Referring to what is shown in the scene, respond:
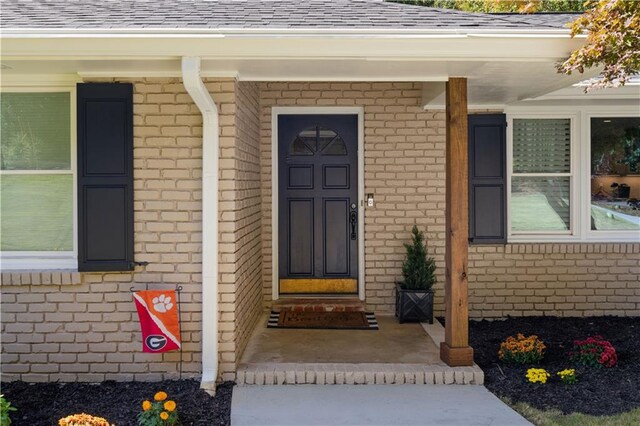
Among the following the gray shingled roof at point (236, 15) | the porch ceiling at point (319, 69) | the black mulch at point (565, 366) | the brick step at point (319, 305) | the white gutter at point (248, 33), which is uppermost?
the gray shingled roof at point (236, 15)

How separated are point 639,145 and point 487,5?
11553 mm

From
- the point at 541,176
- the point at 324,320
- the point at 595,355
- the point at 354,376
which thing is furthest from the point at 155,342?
the point at 541,176

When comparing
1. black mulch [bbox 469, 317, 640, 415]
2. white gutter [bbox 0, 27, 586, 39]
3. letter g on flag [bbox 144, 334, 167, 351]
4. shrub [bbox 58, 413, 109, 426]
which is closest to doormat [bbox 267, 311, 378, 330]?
black mulch [bbox 469, 317, 640, 415]

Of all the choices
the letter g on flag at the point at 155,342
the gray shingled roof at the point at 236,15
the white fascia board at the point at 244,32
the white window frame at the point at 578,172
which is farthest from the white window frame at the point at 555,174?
the letter g on flag at the point at 155,342

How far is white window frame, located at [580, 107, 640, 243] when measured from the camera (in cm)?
712

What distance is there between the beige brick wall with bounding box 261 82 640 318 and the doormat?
0.34m

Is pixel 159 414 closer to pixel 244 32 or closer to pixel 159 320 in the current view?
pixel 159 320

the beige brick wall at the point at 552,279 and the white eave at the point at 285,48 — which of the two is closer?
the white eave at the point at 285,48

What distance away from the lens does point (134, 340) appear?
195 inches

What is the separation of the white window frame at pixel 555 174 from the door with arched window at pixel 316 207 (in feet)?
5.74

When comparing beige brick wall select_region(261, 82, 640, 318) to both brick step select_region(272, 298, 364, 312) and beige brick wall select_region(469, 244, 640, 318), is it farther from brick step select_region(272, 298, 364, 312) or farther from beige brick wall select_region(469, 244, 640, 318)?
brick step select_region(272, 298, 364, 312)

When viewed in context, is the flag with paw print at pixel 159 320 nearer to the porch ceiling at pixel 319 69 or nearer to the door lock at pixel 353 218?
the porch ceiling at pixel 319 69

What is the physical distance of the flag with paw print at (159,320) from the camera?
15.7 feet

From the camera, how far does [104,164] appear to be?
4.90 meters
